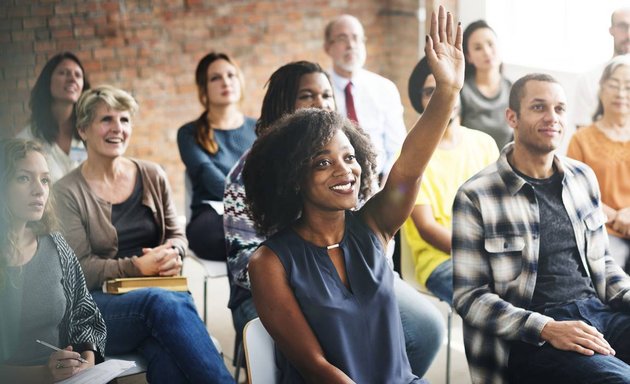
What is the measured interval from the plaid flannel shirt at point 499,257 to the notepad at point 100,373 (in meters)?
0.98

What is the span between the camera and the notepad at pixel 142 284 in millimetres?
2912

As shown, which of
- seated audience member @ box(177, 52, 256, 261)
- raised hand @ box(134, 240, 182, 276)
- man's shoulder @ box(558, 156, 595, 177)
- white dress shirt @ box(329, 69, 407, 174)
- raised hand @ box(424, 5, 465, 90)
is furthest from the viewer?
seated audience member @ box(177, 52, 256, 261)

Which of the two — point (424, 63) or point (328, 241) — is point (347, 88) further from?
point (328, 241)

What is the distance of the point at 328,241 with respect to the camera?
2.42 m

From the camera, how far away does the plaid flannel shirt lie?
2738 mm

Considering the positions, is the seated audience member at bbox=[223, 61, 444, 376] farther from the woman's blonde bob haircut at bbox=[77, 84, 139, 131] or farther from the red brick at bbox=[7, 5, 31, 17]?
the red brick at bbox=[7, 5, 31, 17]

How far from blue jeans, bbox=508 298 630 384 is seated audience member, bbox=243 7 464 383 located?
1.47 ft

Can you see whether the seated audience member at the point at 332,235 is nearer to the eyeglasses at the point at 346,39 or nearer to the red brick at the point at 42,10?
→ the red brick at the point at 42,10

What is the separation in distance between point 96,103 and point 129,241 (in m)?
0.47

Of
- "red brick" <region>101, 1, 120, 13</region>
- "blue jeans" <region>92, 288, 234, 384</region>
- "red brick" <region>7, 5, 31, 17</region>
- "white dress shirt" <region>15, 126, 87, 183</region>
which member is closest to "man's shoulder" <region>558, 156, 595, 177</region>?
"blue jeans" <region>92, 288, 234, 384</region>

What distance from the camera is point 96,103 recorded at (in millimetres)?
3119

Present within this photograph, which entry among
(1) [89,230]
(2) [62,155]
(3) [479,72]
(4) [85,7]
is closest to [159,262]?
(1) [89,230]

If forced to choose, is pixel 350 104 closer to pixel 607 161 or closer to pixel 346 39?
pixel 346 39

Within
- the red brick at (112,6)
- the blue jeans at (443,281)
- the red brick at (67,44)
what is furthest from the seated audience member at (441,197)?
the red brick at (112,6)
